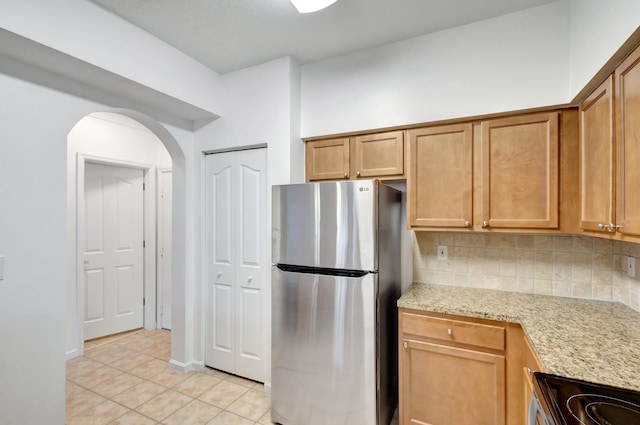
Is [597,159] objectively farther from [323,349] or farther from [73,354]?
[73,354]

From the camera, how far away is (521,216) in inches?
72.5

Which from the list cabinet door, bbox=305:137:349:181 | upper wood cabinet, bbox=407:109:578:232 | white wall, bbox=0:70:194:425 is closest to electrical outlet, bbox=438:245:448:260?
upper wood cabinet, bbox=407:109:578:232

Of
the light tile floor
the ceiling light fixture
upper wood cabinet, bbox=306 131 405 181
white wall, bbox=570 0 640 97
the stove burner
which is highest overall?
the ceiling light fixture

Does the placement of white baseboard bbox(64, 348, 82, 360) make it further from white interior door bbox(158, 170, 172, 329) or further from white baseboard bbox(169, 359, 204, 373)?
white baseboard bbox(169, 359, 204, 373)

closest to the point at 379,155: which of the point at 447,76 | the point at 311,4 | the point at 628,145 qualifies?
the point at 447,76

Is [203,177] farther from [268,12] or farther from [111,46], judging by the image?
[268,12]

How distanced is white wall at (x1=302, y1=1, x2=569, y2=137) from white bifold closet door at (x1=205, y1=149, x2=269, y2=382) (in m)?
0.68

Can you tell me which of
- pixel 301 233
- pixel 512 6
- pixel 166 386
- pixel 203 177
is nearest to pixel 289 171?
pixel 301 233

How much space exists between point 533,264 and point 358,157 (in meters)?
1.41

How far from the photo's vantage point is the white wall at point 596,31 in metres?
1.18

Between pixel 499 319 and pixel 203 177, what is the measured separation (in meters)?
2.52

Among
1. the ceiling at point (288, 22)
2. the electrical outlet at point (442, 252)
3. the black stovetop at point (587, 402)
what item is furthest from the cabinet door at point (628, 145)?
the electrical outlet at point (442, 252)

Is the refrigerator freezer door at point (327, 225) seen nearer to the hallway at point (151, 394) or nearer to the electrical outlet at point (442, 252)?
the electrical outlet at point (442, 252)

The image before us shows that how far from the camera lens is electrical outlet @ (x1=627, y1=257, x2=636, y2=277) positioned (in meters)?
1.69
